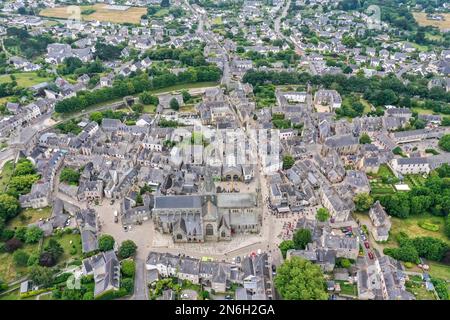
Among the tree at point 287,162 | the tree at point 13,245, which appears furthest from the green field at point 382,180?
the tree at point 13,245

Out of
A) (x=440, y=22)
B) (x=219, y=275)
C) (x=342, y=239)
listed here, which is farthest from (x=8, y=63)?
(x=440, y=22)

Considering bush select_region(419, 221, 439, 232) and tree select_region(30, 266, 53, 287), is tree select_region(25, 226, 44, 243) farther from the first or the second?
bush select_region(419, 221, 439, 232)

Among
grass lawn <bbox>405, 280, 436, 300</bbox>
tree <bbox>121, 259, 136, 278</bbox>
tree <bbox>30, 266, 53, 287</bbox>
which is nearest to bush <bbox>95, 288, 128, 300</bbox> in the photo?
tree <bbox>121, 259, 136, 278</bbox>

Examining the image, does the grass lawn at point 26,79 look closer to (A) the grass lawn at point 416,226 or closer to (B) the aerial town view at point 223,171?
(B) the aerial town view at point 223,171

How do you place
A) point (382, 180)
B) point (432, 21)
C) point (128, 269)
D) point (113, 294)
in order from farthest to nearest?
point (432, 21) < point (382, 180) < point (128, 269) < point (113, 294)

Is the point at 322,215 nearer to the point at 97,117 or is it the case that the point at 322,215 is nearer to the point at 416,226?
the point at 416,226

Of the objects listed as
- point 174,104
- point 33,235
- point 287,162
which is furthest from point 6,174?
point 287,162
